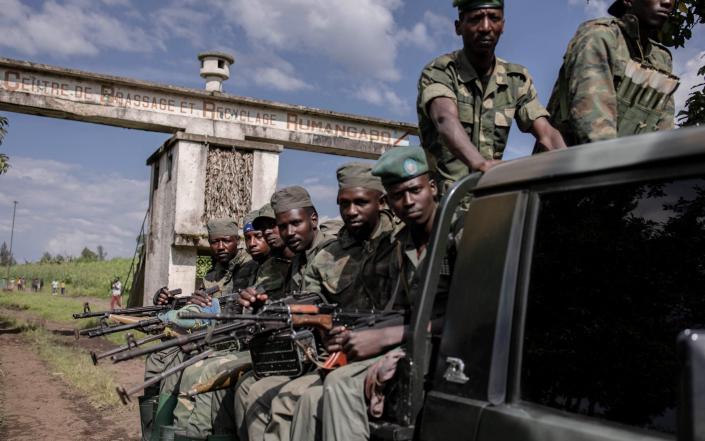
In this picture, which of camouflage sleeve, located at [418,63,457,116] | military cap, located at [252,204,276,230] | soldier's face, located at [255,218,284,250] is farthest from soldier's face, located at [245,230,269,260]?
camouflage sleeve, located at [418,63,457,116]

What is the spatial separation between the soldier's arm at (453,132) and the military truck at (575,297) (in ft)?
2.87

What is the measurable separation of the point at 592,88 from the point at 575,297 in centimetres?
154

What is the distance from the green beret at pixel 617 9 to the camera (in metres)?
3.47

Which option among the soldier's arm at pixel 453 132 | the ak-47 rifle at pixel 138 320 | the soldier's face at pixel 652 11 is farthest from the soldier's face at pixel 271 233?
the soldier's face at pixel 652 11

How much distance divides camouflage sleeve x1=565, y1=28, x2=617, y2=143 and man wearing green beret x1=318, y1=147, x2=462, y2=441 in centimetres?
69

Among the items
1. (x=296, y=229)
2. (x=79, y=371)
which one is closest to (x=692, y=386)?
(x=296, y=229)

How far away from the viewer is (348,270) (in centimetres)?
414

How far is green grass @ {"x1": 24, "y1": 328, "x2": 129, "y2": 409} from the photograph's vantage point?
380 inches

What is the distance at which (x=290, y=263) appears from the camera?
5762mm

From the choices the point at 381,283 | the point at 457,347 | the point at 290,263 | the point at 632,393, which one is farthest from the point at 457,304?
the point at 290,263

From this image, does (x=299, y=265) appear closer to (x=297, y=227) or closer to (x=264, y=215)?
(x=297, y=227)

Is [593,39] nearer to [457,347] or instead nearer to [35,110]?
[457,347]

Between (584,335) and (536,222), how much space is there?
1.12 ft

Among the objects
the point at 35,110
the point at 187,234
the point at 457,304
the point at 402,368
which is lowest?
the point at 402,368
